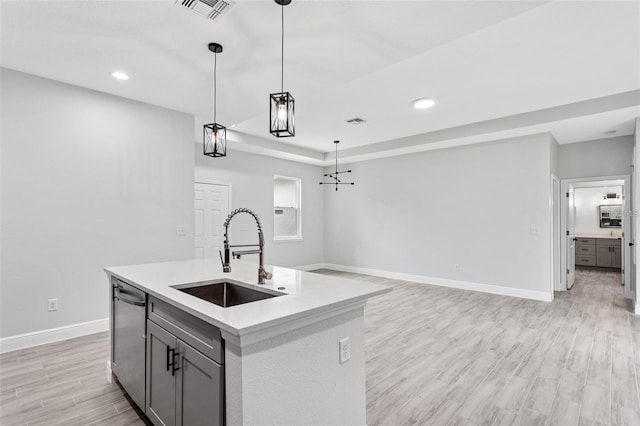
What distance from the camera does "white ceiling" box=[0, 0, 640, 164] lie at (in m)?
2.21

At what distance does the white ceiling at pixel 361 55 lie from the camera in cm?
221

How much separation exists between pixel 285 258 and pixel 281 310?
5.87m

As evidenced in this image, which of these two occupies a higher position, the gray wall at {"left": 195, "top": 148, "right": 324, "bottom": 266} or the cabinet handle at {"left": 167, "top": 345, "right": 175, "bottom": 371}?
the gray wall at {"left": 195, "top": 148, "right": 324, "bottom": 266}

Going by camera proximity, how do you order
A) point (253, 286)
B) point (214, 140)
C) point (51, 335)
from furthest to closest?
1. point (51, 335)
2. point (214, 140)
3. point (253, 286)

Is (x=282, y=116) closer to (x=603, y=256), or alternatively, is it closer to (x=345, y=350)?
(x=345, y=350)

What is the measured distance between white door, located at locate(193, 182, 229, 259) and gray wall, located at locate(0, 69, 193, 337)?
148cm

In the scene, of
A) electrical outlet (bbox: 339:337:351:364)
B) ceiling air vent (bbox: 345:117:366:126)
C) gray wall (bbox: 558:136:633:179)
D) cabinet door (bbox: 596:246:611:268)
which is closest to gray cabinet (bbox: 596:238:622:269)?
cabinet door (bbox: 596:246:611:268)

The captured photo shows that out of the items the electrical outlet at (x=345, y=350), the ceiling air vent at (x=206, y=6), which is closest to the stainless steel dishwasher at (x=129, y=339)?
the electrical outlet at (x=345, y=350)

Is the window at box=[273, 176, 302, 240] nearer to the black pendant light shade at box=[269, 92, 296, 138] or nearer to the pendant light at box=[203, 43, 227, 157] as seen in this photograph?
the pendant light at box=[203, 43, 227, 157]

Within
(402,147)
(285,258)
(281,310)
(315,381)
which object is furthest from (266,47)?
(285,258)

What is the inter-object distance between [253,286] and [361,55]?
6.74 feet

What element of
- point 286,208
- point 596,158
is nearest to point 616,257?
point 596,158

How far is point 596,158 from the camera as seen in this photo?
17.4 ft

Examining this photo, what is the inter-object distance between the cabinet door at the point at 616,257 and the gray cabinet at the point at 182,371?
9443 millimetres
